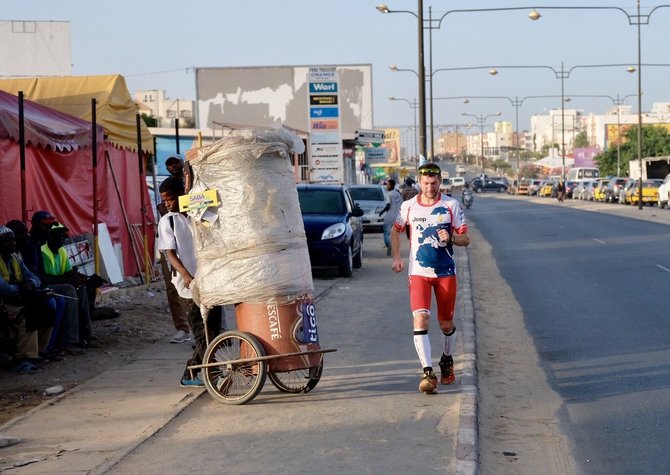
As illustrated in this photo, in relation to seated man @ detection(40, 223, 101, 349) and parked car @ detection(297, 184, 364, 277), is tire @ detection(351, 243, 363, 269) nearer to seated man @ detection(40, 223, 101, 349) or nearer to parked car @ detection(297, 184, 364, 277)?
parked car @ detection(297, 184, 364, 277)

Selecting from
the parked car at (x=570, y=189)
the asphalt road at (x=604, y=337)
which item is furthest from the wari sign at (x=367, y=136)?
the parked car at (x=570, y=189)

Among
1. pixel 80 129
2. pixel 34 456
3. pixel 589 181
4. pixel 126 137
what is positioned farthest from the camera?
pixel 589 181

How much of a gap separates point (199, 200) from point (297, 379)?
174 centimetres

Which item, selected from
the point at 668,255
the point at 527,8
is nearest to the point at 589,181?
the point at 527,8

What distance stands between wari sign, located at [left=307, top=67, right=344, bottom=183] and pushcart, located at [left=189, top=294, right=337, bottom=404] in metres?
18.5

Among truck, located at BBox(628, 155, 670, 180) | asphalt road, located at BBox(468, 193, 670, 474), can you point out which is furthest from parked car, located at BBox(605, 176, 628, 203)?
asphalt road, located at BBox(468, 193, 670, 474)

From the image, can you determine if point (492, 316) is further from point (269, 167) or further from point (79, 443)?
point (79, 443)

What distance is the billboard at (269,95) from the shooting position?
204 ft

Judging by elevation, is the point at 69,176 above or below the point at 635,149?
below

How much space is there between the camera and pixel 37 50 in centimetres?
3309

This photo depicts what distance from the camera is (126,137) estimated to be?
642 inches

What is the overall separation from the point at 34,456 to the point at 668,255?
1781 centimetres

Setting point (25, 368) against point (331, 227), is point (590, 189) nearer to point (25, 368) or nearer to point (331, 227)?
point (331, 227)

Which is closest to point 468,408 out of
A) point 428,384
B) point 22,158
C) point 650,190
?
point 428,384
